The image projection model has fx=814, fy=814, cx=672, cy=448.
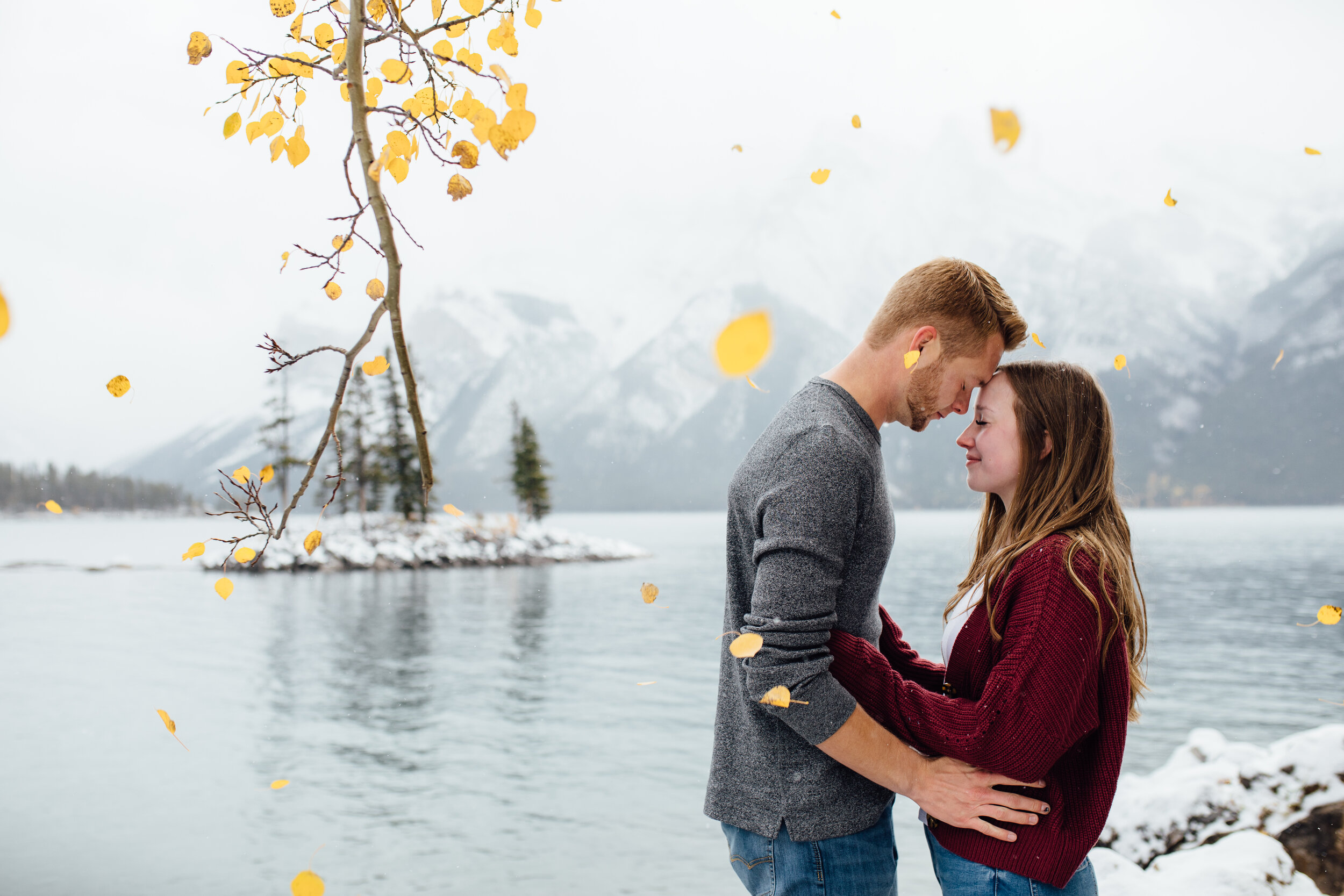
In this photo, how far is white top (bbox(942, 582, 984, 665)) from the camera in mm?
1559

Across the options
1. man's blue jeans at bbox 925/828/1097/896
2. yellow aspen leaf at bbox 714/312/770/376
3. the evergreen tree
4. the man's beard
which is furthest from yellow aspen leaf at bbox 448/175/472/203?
the evergreen tree

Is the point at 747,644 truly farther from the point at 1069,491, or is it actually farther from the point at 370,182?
the point at 370,182

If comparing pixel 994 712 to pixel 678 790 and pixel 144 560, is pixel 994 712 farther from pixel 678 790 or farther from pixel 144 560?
pixel 144 560

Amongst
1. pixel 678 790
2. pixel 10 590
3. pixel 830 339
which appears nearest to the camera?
pixel 678 790

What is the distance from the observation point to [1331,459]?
12612 cm

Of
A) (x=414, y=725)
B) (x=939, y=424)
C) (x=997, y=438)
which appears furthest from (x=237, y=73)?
(x=939, y=424)

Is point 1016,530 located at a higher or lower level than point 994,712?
higher

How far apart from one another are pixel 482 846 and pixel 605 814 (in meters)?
1.07

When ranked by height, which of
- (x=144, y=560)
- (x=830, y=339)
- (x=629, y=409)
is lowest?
(x=144, y=560)

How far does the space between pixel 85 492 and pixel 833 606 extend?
198ft

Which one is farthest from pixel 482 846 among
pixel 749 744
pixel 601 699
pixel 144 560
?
pixel 144 560

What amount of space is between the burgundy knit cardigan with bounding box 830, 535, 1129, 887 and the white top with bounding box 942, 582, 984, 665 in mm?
77

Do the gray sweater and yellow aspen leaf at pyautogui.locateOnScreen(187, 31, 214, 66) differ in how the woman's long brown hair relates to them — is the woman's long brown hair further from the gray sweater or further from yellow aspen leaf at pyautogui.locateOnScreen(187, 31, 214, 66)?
yellow aspen leaf at pyautogui.locateOnScreen(187, 31, 214, 66)

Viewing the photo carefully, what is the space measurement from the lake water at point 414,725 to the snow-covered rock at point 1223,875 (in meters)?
2.01
